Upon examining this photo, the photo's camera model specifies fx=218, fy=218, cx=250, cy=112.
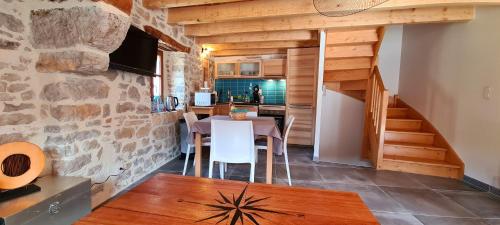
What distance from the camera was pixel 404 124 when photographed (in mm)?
3969

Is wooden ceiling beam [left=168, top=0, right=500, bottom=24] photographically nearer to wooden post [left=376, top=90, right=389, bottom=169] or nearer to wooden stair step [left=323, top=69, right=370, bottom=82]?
wooden post [left=376, top=90, right=389, bottom=169]

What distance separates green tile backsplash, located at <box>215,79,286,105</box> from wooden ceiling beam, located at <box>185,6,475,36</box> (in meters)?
2.16

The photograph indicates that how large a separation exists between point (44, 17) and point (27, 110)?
724 mm

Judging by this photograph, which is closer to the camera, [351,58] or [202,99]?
[351,58]

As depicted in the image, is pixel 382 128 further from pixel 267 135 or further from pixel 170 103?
pixel 170 103

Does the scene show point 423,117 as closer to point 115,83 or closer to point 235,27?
point 235,27

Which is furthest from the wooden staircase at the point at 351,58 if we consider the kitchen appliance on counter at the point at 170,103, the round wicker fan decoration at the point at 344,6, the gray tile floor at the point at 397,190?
the kitchen appliance on counter at the point at 170,103

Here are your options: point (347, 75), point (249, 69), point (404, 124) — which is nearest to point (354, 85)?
point (347, 75)

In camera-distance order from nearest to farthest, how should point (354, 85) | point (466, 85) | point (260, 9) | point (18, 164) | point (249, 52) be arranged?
1. point (18, 164)
2. point (260, 9)
3. point (466, 85)
4. point (354, 85)
5. point (249, 52)

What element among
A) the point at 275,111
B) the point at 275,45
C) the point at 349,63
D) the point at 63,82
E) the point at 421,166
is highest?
the point at 275,45

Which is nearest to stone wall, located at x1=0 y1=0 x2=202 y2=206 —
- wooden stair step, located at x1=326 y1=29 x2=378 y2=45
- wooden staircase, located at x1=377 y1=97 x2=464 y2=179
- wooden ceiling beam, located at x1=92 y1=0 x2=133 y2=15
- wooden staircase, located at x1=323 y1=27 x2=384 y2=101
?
wooden ceiling beam, located at x1=92 y1=0 x2=133 y2=15

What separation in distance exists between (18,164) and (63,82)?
0.70m

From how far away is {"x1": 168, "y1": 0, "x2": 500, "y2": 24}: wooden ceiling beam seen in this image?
8.09 ft

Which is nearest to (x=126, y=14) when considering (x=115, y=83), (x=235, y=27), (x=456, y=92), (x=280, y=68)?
(x=115, y=83)
